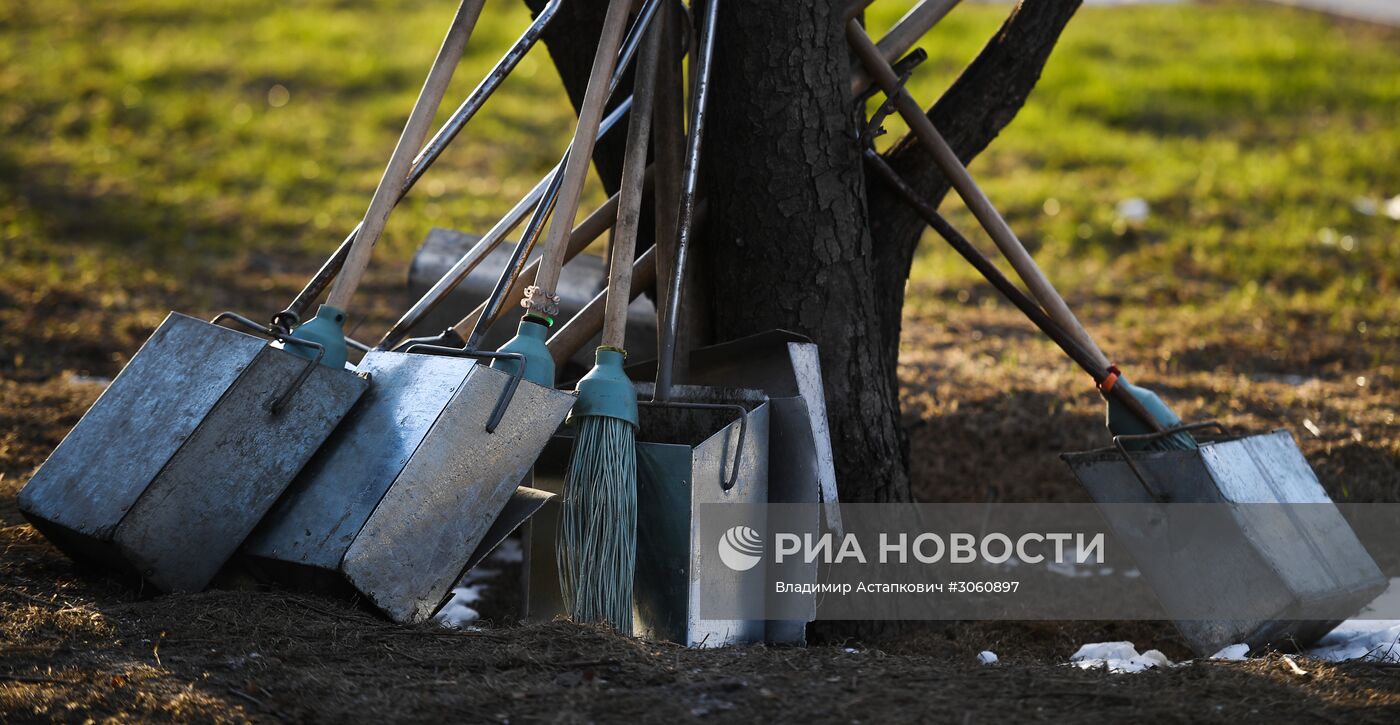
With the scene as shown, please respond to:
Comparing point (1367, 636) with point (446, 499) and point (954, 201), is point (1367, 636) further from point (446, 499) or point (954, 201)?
point (954, 201)

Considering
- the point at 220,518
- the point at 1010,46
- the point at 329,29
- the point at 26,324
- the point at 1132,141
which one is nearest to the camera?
the point at 220,518

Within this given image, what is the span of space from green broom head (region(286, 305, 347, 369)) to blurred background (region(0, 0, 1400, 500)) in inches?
49.6

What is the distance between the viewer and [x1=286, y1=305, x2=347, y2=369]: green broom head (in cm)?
234

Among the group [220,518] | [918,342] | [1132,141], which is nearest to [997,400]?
[918,342]

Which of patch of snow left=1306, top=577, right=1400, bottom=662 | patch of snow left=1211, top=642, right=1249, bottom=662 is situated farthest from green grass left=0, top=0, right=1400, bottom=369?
patch of snow left=1211, top=642, right=1249, bottom=662

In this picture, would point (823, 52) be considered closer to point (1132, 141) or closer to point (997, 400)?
point (997, 400)

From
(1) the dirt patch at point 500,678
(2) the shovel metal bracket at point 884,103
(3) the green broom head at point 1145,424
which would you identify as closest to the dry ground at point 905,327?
(1) the dirt patch at point 500,678

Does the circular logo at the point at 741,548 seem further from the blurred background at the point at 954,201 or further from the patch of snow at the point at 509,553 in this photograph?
the patch of snow at the point at 509,553

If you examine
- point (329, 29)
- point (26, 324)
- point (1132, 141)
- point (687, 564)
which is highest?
point (329, 29)

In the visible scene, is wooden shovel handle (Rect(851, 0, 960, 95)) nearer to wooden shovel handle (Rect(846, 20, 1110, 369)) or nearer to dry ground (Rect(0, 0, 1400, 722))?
wooden shovel handle (Rect(846, 20, 1110, 369))

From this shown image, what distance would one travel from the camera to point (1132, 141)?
302 inches

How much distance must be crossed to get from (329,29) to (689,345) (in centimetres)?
837

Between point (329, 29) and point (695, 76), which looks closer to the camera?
point (695, 76)

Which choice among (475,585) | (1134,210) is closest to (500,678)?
(475,585)
